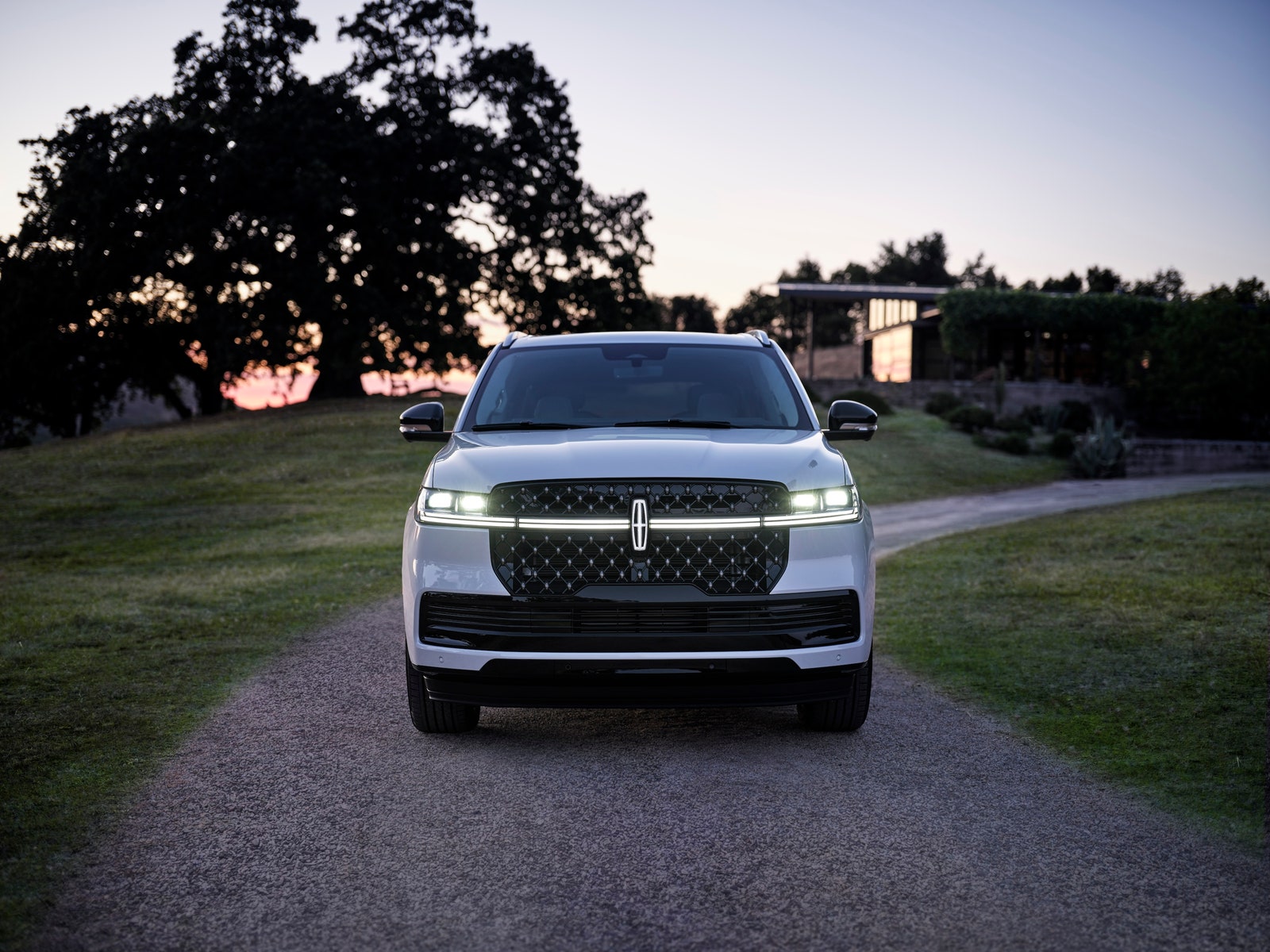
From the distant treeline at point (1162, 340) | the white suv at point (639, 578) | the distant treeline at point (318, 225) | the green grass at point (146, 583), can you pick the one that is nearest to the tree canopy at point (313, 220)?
the distant treeline at point (318, 225)

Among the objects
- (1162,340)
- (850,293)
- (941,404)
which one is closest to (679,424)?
(941,404)

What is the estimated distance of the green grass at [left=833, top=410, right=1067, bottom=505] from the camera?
2564cm

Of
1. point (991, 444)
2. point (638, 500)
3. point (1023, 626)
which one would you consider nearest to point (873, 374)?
point (991, 444)

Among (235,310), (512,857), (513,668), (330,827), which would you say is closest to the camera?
(512,857)

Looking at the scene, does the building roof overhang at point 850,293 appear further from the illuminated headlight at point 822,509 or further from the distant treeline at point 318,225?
the illuminated headlight at point 822,509

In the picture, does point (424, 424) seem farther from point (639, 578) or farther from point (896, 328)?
point (896, 328)

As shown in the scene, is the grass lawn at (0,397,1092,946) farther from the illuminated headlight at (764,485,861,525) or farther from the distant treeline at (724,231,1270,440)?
the distant treeline at (724,231,1270,440)

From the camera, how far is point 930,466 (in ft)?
94.9

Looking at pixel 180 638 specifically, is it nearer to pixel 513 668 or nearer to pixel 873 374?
pixel 513 668

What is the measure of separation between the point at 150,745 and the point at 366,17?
119 ft

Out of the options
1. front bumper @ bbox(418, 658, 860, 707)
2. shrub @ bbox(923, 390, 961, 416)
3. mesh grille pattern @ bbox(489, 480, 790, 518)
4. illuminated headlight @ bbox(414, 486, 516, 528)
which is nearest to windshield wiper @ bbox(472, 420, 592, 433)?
illuminated headlight @ bbox(414, 486, 516, 528)

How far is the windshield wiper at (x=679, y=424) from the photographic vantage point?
249 inches

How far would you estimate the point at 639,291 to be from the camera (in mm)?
39812

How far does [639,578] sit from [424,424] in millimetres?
1954
